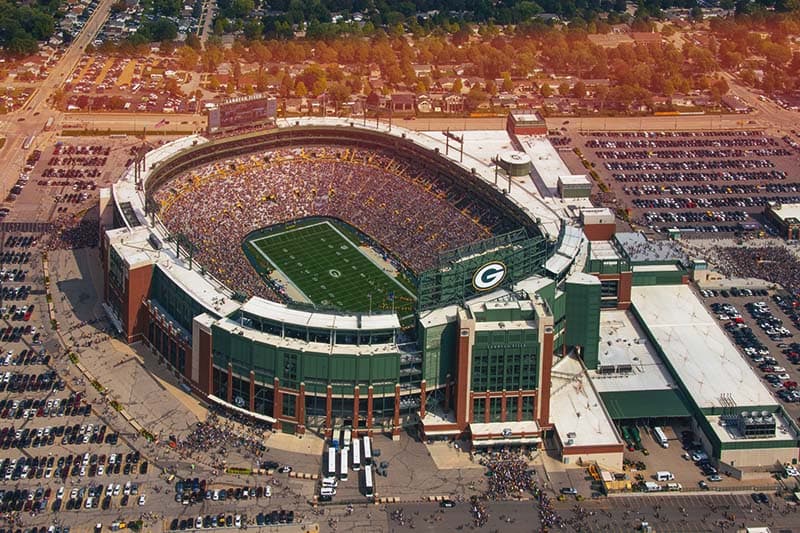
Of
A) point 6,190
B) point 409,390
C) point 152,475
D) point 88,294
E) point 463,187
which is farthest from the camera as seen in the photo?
point 6,190

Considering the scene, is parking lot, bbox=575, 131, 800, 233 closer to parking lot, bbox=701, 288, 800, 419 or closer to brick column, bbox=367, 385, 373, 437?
parking lot, bbox=701, 288, 800, 419

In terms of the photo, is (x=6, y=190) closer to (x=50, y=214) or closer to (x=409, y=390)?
(x=50, y=214)

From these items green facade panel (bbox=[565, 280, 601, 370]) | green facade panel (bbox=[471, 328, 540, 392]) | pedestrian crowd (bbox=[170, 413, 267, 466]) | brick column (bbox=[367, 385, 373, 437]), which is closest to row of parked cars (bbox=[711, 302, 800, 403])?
green facade panel (bbox=[565, 280, 601, 370])

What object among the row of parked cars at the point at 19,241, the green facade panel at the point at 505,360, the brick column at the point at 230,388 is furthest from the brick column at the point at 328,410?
the row of parked cars at the point at 19,241

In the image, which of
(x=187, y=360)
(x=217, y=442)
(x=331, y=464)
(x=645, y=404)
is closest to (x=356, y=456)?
(x=331, y=464)

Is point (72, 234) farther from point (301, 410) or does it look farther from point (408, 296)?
point (301, 410)

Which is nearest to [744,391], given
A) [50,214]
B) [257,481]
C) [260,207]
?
[257,481]

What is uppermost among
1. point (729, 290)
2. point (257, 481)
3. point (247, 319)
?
point (247, 319)
